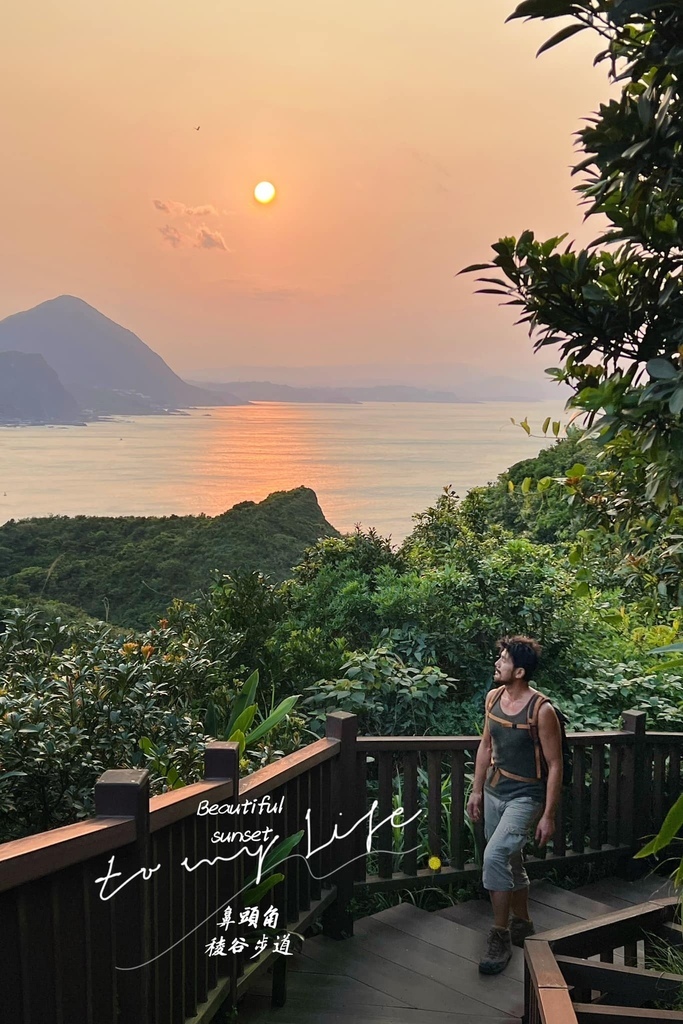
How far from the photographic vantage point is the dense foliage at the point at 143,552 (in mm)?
12219

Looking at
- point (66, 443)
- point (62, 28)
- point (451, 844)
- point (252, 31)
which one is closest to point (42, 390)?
point (66, 443)

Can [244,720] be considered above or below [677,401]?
below

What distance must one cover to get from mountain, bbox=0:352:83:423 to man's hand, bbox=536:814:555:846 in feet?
46.3

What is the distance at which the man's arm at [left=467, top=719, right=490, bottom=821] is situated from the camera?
13.0 feet

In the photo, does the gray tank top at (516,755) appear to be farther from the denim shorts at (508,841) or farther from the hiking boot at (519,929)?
the hiking boot at (519,929)

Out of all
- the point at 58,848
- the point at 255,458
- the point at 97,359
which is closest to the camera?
the point at 58,848

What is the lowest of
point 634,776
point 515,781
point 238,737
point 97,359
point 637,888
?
point 637,888

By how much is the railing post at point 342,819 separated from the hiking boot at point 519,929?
737 millimetres

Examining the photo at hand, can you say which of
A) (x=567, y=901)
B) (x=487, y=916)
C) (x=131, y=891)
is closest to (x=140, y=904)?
(x=131, y=891)

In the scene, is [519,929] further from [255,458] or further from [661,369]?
[255,458]

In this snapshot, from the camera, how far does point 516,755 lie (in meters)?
3.81

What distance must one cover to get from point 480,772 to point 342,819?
68cm

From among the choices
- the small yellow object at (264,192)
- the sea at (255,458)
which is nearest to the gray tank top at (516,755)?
the sea at (255,458)

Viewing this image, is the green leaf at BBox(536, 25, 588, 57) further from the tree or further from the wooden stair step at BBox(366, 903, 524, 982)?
the wooden stair step at BBox(366, 903, 524, 982)
